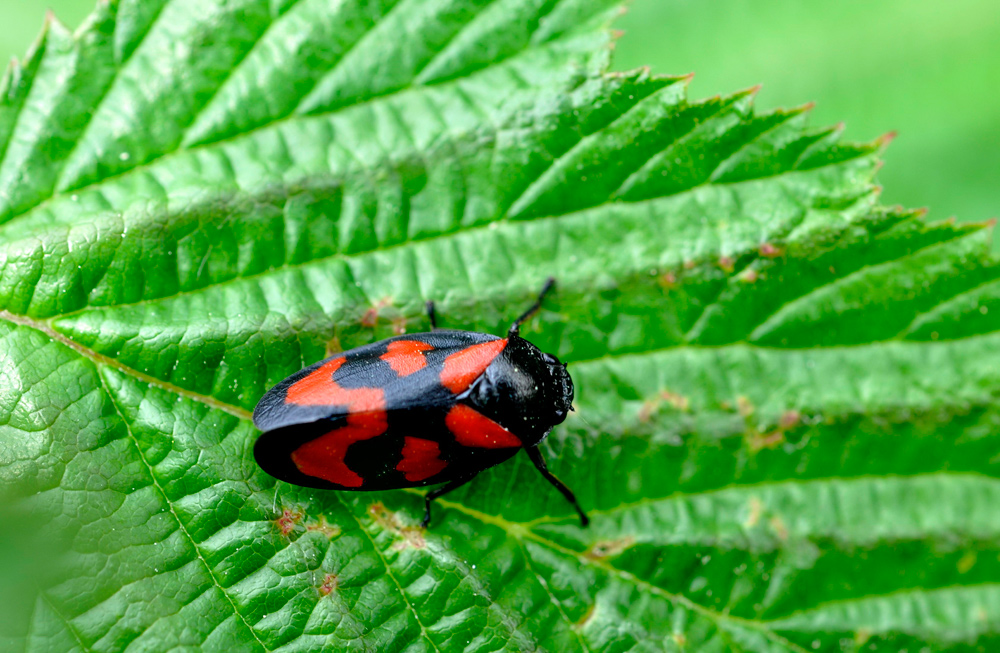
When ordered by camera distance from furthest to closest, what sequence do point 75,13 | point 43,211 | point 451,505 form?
point 75,13 → point 451,505 → point 43,211

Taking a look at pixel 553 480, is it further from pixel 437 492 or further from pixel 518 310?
pixel 518 310

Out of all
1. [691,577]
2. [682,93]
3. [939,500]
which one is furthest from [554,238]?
[939,500]

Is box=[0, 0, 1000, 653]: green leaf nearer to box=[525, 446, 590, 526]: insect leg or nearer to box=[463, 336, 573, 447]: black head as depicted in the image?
box=[525, 446, 590, 526]: insect leg

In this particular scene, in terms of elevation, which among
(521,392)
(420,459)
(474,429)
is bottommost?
(420,459)

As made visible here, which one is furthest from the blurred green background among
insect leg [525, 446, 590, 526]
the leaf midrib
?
the leaf midrib

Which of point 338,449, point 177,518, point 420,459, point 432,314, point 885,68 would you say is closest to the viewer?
point 177,518

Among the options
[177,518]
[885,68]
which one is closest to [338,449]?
[177,518]

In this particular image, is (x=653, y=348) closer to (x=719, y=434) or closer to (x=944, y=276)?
(x=719, y=434)
